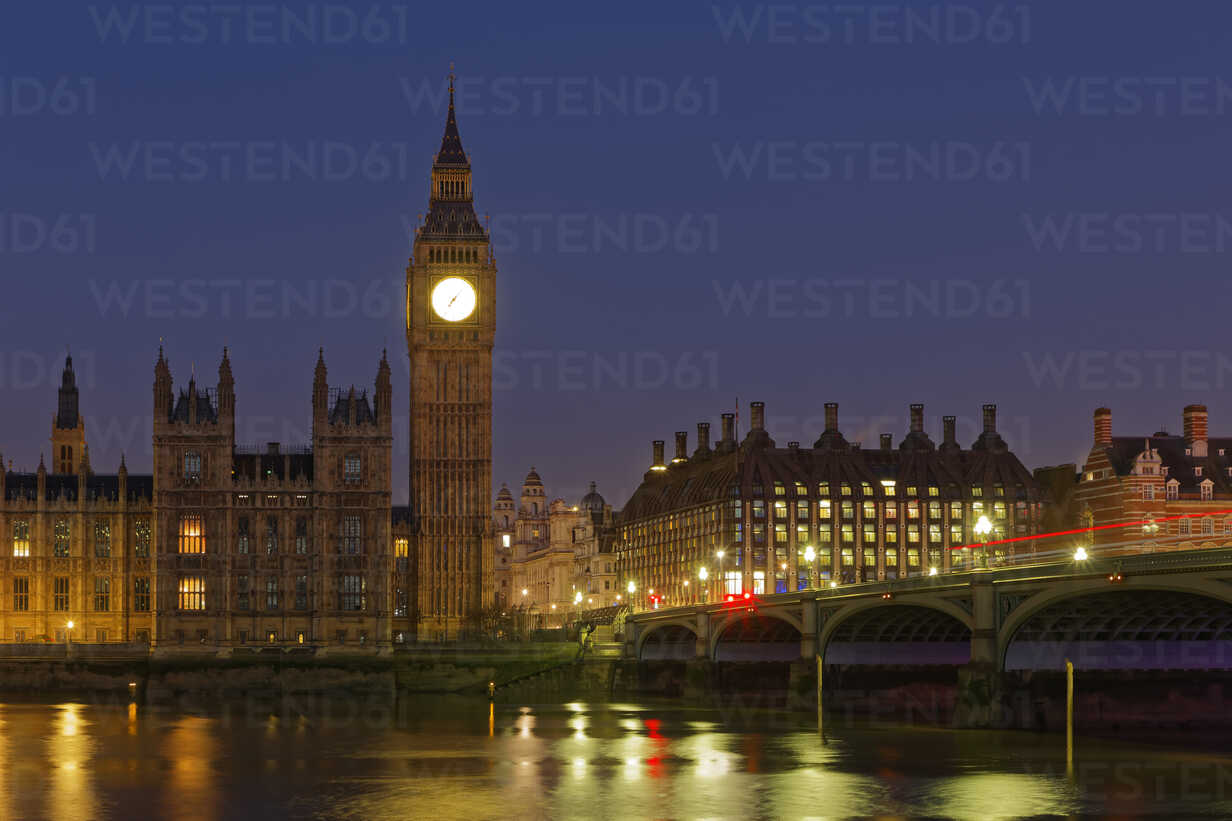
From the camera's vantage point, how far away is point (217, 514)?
6614 inches

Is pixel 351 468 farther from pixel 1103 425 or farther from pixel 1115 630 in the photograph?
pixel 1115 630

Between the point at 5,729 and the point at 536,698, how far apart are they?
48951 millimetres

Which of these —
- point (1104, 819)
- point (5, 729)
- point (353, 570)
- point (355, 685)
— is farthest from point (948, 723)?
point (353, 570)

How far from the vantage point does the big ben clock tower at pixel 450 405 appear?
18175 centimetres

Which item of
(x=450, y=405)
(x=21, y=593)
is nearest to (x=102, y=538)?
(x=21, y=593)

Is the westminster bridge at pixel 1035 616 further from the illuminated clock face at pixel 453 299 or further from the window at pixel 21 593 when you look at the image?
the window at pixel 21 593

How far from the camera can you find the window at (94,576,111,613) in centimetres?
17125

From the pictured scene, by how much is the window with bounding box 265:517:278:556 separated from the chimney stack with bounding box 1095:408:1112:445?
81.4 m

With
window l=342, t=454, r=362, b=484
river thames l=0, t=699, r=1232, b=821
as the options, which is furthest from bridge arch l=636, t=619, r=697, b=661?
river thames l=0, t=699, r=1232, b=821

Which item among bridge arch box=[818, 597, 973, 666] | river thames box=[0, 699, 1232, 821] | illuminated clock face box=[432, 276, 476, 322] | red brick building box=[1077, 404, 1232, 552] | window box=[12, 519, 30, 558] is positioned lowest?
river thames box=[0, 699, 1232, 821]

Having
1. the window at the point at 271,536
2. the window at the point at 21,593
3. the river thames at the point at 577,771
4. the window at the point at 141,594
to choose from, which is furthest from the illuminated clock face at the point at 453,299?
the river thames at the point at 577,771

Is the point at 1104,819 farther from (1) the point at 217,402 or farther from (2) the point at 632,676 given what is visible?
(1) the point at 217,402

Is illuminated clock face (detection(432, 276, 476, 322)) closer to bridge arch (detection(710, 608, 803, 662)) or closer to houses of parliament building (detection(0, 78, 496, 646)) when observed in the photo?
houses of parliament building (detection(0, 78, 496, 646))

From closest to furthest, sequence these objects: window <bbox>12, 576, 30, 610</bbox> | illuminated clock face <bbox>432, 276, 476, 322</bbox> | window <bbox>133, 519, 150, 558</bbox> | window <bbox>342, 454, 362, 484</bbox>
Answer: window <bbox>342, 454, 362, 484</bbox>
window <bbox>12, 576, 30, 610</bbox>
window <bbox>133, 519, 150, 558</bbox>
illuminated clock face <bbox>432, 276, 476, 322</bbox>
